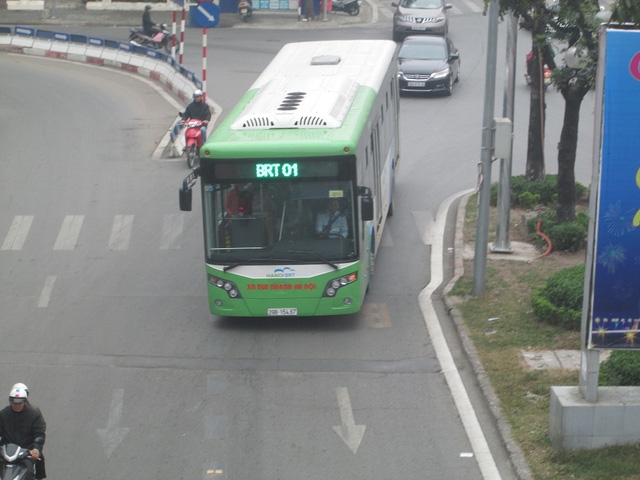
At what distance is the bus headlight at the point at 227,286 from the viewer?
14523 mm

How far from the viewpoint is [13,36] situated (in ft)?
132

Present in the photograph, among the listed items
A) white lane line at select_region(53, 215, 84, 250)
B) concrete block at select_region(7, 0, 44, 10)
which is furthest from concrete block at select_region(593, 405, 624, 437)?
concrete block at select_region(7, 0, 44, 10)

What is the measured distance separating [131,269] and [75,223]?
2926 mm

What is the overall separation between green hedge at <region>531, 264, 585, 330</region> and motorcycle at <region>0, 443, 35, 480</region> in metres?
7.60

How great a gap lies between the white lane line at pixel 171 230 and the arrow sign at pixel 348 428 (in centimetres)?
738

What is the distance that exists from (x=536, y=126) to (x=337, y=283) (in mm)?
7704

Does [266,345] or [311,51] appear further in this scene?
[311,51]

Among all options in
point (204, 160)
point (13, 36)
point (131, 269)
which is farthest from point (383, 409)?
point (13, 36)

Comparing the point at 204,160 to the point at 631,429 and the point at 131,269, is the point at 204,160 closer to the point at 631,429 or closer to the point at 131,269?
the point at 131,269

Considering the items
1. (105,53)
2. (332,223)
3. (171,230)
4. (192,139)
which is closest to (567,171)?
(332,223)

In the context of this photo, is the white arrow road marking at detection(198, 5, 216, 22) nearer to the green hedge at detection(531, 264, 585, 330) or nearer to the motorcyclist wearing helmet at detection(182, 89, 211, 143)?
the motorcyclist wearing helmet at detection(182, 89, 211, 143)

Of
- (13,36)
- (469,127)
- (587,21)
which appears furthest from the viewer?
(13,36)

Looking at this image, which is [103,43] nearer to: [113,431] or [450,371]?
[450,371]

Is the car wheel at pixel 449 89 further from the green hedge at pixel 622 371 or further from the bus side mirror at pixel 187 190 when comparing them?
the green hedge at pixel 622 371
